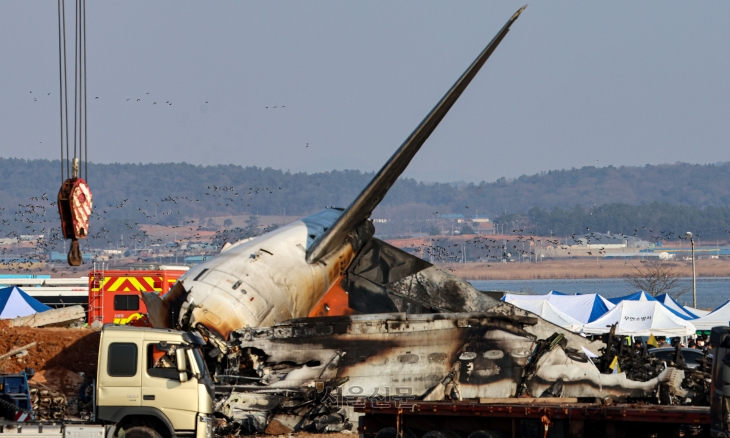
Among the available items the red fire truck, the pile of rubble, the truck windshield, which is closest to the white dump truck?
the truck windshield

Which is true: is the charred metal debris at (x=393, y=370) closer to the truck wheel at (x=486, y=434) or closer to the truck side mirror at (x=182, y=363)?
the truck wheel at (x=486, y=434)

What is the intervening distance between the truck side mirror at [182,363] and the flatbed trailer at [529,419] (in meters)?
3.77

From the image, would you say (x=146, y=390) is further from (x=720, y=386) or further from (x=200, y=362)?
(x=720, y=386)

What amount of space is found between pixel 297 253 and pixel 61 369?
23.9 feet

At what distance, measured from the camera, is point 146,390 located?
1833 centimetres

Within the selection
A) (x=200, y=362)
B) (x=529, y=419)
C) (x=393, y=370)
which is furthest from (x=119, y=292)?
(x=529, y=419)

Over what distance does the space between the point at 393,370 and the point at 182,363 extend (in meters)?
5.99

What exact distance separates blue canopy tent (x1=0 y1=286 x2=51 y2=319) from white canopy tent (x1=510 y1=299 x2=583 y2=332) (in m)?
24.2

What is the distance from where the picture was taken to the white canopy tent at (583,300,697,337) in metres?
46.8

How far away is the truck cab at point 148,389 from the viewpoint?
18.2 metres

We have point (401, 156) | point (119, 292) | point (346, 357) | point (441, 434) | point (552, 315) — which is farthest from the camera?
point (552, 315)

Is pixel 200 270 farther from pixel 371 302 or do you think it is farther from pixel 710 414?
pixel 710 414

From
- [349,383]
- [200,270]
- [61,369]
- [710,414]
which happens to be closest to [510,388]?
[349,383]

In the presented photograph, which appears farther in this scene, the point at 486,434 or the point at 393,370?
the point at 393,370
